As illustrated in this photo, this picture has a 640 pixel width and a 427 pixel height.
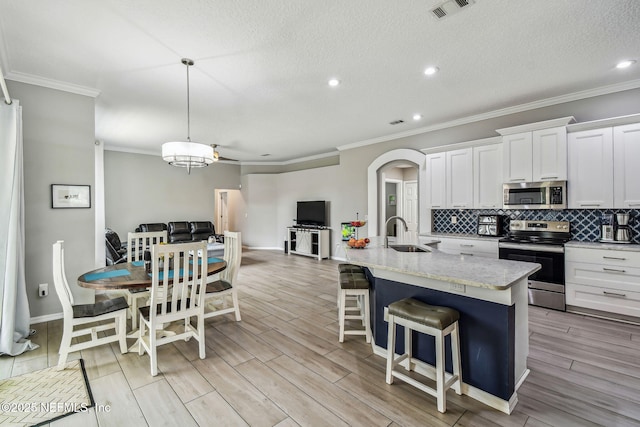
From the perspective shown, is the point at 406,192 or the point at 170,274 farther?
the point at 406,192

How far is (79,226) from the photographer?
364 centimetres

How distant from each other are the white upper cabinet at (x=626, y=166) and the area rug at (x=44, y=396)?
568 cm

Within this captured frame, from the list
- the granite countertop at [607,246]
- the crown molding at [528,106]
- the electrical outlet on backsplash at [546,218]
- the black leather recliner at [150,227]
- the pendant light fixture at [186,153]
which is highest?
the crown molding at [528,106]

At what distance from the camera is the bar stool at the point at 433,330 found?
191cm

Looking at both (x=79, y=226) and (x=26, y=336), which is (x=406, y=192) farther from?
(x=26, y=336)

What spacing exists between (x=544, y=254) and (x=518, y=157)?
4.61 feet

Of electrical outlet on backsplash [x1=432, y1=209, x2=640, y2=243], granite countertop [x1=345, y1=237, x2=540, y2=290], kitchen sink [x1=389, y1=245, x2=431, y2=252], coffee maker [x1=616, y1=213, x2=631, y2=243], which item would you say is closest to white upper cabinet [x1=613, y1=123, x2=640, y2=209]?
coffee maker [x1=616, y1=213, x2=631, y2=243]

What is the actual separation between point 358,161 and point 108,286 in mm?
5427

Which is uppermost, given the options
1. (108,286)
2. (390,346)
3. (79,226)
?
(79,226)

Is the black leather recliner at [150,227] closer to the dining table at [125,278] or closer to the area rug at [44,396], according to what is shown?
the dining table at [125,278]

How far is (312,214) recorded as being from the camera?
322 inches

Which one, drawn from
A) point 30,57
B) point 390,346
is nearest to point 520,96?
point 390,346

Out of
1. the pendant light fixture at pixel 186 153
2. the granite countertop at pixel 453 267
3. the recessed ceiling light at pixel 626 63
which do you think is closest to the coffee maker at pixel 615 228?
the recessed ceiling light at pixel 626 63

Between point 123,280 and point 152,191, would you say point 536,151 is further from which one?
point 152,191
